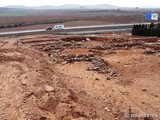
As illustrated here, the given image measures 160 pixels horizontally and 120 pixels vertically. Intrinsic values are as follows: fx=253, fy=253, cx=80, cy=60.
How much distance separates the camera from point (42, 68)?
14.5 metres

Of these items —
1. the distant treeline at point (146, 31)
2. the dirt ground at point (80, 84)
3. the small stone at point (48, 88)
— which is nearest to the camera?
the dirt ground at point (80, 84)

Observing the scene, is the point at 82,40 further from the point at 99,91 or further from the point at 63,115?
the point at 63,115

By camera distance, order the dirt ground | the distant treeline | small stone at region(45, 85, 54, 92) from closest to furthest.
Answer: the dirt ground → small stone at region(45, 85, 54, 92) → the distant treeline

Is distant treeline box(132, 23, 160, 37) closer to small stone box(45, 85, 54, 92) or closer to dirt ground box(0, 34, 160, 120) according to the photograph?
dirt ground box(0, 34, 160, 120)

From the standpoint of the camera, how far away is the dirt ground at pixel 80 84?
9.34 metres

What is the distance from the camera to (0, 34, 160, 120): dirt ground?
30.6 ft

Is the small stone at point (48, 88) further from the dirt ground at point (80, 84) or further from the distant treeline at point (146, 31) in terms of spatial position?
the distant treeline at point (146, 31)

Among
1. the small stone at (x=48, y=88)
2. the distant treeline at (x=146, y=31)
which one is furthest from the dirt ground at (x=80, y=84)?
the distant treeline at (x=146, y=31)

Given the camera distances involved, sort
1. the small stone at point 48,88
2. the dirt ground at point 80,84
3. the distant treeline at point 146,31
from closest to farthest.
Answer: the dirt ground at point 80,84 < the small stone at point 48,88 < the distant treeline at point 146,31

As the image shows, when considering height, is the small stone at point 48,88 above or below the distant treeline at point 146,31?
below

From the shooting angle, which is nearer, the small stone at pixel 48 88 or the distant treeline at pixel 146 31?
the small stone at pixel 48 88

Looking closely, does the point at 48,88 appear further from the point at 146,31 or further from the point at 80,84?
the point at 146,31

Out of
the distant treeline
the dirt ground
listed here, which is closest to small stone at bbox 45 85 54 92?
the dirt ground

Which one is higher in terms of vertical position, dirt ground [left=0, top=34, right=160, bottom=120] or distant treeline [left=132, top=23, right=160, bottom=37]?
distant treeline [left=132, top=23, right=160, bottom=37]
